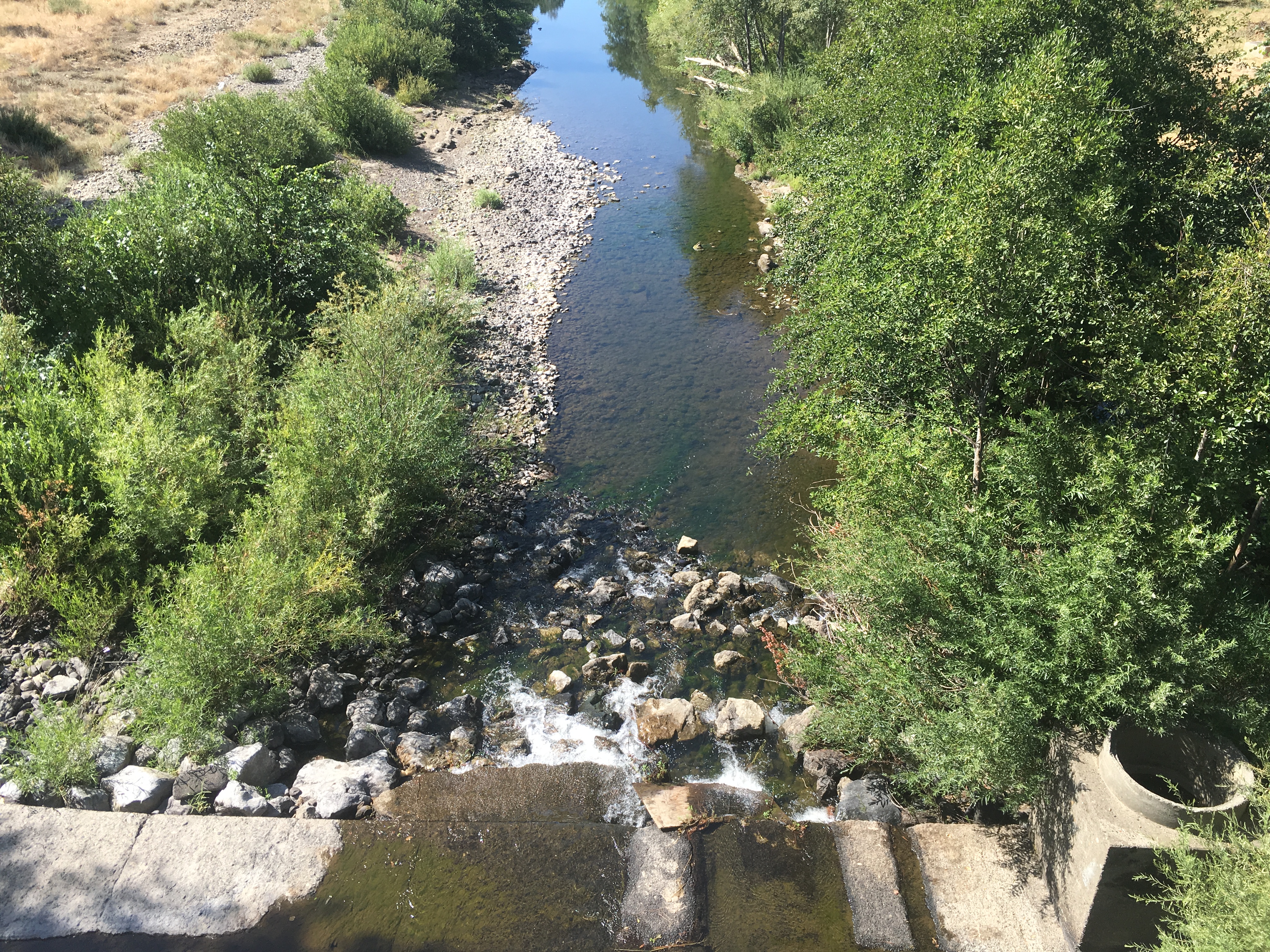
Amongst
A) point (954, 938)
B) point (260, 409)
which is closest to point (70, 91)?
point (260, 409)

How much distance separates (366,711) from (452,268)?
1202 cm

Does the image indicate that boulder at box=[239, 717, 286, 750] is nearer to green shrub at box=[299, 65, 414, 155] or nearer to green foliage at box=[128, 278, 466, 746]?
green foliage at box=[128, 278, 466, 746]

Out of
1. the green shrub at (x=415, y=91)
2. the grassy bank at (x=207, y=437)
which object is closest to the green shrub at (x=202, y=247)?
the grassy bank at (x=207, y=437)

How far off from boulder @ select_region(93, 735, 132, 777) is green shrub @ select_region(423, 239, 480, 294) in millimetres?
11922

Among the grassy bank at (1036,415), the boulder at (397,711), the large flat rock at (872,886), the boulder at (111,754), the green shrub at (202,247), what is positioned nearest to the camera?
the grassy bank at (1036,415)

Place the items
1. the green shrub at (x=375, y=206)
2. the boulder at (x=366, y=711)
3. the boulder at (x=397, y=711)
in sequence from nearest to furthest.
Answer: the boulder at (x=366, y=711), the boulder at (x=397, y=711), the green shrub at (x=375, y=206)

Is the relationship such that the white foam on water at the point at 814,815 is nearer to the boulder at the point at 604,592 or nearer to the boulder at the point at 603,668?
the boulder at the point at 603,668

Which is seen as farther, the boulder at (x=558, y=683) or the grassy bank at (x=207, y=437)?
the boulder at (x=558, y=683)

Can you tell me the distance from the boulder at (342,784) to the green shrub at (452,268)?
1191 centimetres

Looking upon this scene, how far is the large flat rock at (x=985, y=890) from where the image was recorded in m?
6.71

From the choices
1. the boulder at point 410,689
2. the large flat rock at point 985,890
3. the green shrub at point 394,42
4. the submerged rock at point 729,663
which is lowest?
the boulder at point 410,689

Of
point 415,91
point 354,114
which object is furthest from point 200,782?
point 415,91

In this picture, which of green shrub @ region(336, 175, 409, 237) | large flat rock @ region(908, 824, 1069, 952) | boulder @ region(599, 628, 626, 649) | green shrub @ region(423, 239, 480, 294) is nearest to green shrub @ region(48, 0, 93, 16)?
green shrub @ region(336, 175, 409, 237)

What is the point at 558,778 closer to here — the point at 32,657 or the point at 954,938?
the point at 954,938
